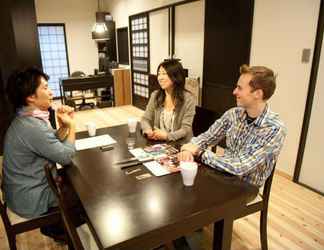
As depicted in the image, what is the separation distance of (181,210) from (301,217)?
66.4 inches

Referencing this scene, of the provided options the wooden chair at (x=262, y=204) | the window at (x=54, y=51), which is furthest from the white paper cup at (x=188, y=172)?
the window at (x=54, y=51)

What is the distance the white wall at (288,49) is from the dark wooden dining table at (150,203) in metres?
1.75

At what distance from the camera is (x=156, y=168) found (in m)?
1.42

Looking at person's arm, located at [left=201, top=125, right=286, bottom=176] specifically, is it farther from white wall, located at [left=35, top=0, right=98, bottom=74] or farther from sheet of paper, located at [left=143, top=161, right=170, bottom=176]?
white wall, located at [left=35, top=0, right=98, bottom=74]

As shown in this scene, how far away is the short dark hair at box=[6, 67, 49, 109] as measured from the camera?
145 centimetres

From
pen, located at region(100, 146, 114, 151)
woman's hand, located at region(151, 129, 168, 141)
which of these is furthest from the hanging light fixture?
pen, located at region(100, 146, 114, 151)

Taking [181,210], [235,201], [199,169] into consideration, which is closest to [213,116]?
[199,169]

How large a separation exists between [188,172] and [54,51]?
7.14m

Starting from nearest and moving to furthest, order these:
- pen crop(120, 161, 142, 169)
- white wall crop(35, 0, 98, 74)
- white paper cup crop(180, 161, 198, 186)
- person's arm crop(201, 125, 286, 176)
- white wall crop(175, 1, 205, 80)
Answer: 1. white paper cup crop(180, 161, 198, 186)
2. person's arm crop(201, 125, 286, 176)
3. pen crop(120, 161, 142, 169)
4. white wall crop(175, 1, 205, 80)
5. white wall crop(35, 0, 98, 74)

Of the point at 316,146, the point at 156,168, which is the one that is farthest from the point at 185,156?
the point at 316,146

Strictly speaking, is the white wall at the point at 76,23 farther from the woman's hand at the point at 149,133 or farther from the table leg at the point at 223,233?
the table leg at the point at 223,233

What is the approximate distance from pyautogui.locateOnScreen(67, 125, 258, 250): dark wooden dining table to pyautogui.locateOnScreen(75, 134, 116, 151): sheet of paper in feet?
0.80

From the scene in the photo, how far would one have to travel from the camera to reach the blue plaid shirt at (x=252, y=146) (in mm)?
1343

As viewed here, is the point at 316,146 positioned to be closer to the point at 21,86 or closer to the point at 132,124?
the point at 132,124
